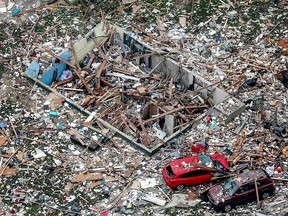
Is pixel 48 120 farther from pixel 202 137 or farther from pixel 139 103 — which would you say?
pixel 202 137

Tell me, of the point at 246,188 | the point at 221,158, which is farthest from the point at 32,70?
the point at 246,188

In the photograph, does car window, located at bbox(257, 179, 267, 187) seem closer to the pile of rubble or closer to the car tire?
the car tire

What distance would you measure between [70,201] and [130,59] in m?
7.65

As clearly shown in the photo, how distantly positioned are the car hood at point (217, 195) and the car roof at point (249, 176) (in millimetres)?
533

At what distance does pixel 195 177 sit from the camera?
1847cm

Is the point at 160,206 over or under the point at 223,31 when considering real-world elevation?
under

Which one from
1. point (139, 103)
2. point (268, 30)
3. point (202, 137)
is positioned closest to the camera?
point (202, 137)

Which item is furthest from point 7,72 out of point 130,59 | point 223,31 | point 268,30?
point 268,30

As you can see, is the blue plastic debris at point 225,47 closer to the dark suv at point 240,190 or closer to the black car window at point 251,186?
the dark suv at point 240,190

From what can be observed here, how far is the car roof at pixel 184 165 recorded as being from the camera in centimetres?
1841

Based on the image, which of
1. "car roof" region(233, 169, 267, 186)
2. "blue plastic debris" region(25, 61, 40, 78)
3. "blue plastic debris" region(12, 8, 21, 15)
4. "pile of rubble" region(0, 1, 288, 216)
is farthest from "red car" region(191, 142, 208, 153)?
"blue plastic debris" region(12, 8, 21, 15)

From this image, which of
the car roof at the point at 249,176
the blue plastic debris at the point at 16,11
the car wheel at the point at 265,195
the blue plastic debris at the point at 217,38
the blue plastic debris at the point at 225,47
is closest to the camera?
the car roof at the point at 249,176

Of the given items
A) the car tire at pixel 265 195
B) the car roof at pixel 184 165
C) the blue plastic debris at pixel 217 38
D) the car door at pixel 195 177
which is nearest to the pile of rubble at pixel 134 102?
the blue plastic debris at pixel 217 38

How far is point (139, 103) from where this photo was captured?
2248 cm
